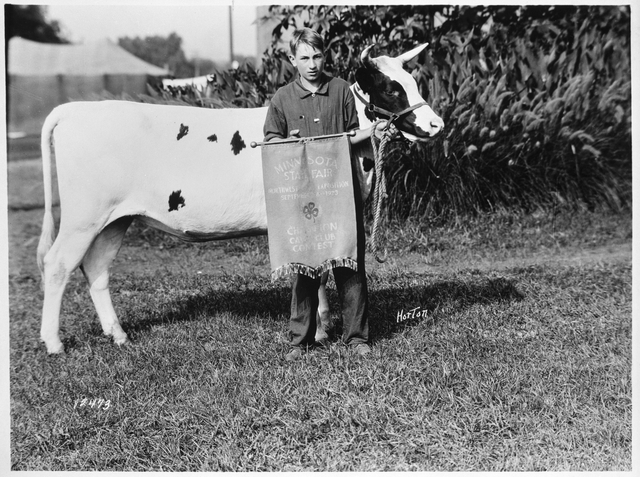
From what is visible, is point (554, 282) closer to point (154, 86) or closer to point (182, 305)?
point (182, 305)

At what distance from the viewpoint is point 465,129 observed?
7297 mm

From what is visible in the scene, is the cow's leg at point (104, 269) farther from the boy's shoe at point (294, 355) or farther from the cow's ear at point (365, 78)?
the cow's ear at point (365, 78)

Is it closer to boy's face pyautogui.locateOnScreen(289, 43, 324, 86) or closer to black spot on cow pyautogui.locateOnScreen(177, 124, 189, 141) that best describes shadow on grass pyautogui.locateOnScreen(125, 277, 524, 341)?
black spot on cow pyautogui.locateOnScreen(177, 124, 189, 141)

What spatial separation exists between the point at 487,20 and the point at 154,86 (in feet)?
13.9

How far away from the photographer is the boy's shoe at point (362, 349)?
4484 millimetres

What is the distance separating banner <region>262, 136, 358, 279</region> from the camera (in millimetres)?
4117

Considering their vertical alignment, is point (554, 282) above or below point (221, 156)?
below

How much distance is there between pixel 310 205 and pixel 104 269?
62.8 inches

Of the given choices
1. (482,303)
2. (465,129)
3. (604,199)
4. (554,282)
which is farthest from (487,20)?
(482,303)

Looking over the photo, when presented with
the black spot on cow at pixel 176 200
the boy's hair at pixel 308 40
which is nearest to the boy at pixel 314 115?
the boy's hair at pixel 308 40

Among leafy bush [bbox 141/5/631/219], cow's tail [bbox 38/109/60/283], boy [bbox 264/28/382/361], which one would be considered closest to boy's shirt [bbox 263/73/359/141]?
boy [bbox 264/28/382/361]

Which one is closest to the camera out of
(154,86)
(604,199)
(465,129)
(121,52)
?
(465,129)

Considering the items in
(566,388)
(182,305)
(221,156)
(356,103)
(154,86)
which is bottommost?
(566,388)

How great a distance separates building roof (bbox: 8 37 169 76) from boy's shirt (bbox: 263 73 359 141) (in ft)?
26.7
